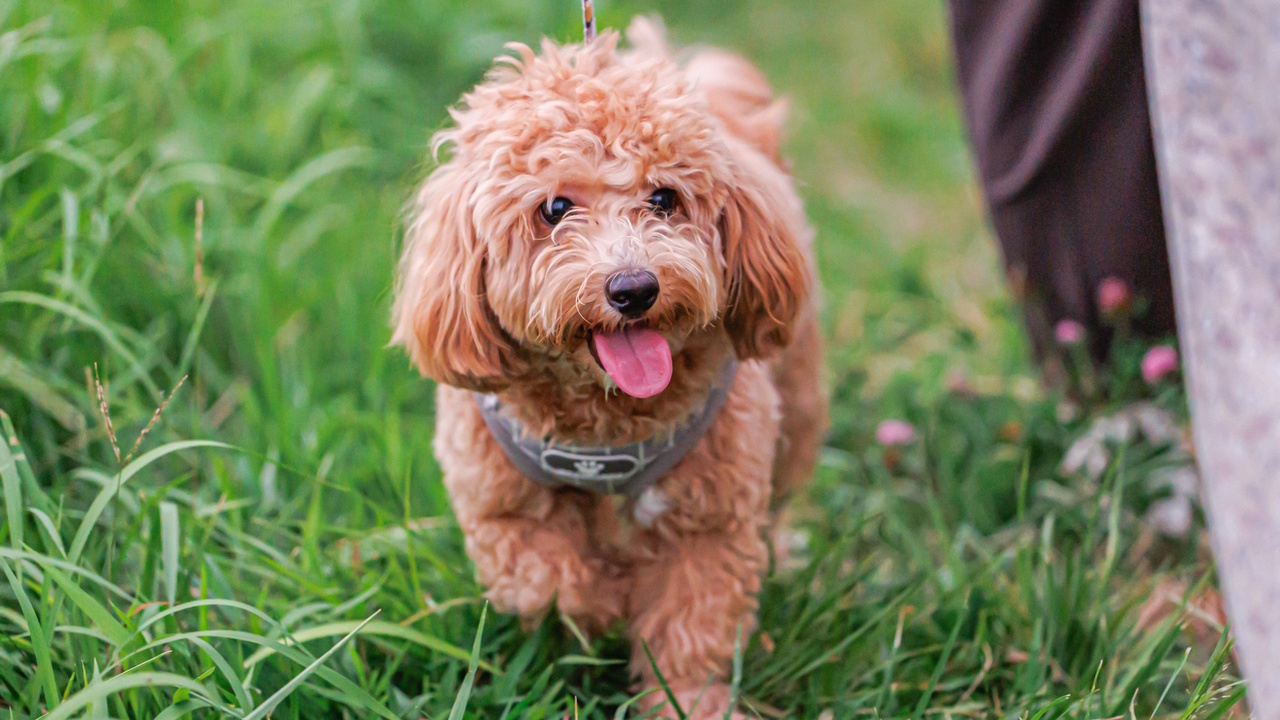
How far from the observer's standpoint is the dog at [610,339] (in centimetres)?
216

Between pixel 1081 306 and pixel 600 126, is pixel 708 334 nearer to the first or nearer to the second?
pixel 600 126

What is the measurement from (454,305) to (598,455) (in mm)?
429

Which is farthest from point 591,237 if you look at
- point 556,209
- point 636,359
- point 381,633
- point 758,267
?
point 381,633

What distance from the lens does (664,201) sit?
227cm

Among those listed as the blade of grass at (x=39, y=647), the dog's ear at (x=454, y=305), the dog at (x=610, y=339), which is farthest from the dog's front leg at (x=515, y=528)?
the blade of grass at (x=39, y=647)

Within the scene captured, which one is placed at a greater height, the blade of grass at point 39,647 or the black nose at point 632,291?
the black nose at point 632,291

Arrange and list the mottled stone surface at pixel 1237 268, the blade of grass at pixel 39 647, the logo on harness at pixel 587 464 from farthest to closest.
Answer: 1. the logo on harness at pixel 587 464
2. the blade of grass at pixel 39 647
3. the mottled stone surface at pixel 1237 268

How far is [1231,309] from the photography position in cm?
146

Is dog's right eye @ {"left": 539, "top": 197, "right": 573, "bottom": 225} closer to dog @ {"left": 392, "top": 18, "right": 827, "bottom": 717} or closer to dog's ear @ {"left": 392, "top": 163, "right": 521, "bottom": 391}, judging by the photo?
dog @ {"left": 392, "top": 18, "right": 827, "bottom": 717}

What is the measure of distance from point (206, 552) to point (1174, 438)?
2.65 metres

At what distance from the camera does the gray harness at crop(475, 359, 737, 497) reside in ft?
7.72

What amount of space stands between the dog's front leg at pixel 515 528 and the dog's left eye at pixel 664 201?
0.64m

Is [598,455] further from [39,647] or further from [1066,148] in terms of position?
[1066,148]

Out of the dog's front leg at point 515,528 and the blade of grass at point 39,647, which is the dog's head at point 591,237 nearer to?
the dog's front leg at point 515,528
